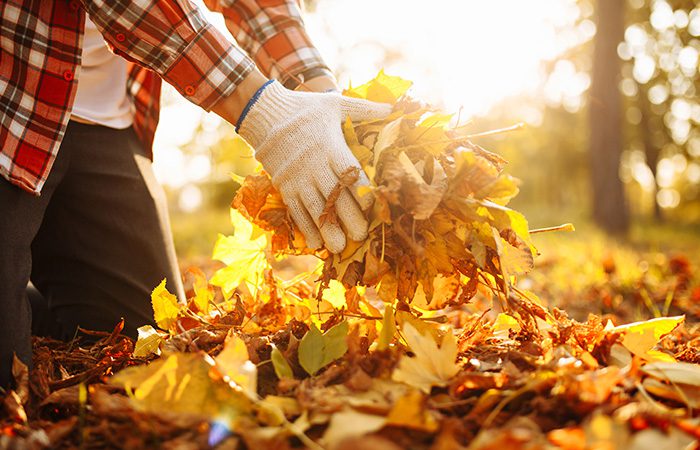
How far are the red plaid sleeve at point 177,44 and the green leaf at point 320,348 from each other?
70 centimetres

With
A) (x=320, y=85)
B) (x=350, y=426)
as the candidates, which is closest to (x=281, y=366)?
(x=350, y=426)

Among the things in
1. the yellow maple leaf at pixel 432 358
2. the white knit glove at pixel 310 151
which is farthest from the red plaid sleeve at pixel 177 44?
the yellow maple leaf at pixel 432 358

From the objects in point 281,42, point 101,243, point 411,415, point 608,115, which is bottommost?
point 608,115

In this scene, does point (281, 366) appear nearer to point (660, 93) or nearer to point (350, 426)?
point (350, 426)

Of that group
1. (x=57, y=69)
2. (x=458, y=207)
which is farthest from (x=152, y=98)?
(x=458, y=207)

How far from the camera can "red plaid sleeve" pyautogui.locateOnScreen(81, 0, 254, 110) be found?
4.53 ft

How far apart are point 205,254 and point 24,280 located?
425cm

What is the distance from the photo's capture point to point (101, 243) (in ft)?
6.68

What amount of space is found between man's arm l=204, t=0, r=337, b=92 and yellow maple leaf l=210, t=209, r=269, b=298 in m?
0.56

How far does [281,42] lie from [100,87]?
707 mm

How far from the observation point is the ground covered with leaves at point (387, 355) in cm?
91

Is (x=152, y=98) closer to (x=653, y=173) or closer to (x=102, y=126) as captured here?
(x=102, y=126)

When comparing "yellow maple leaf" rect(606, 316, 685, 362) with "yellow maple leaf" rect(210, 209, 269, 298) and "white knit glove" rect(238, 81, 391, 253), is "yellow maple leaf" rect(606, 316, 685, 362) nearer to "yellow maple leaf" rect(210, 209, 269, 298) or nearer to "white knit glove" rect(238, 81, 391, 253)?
"white knit glove" rect(238, 81, 391, 253)

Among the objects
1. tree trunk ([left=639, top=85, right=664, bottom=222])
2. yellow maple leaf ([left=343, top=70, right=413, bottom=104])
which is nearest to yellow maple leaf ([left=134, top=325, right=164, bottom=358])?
yellow maple leaf ([left=343, top=70, right=413, bottom=104])
